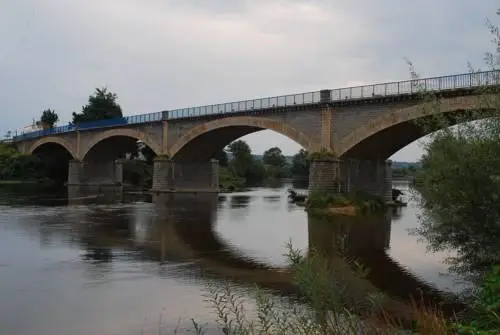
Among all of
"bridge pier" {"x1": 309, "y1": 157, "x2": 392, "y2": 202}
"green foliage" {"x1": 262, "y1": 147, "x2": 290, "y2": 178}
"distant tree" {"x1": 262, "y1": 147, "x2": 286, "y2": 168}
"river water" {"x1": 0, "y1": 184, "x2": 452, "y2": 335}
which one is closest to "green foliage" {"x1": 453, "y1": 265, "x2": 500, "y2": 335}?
"river water" {"x1": 0, "y1": 184, "x2": 452, "y2": 335}

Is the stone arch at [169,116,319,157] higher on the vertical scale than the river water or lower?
higher

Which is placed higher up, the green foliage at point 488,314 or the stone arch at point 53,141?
the stone arch at point 53,141

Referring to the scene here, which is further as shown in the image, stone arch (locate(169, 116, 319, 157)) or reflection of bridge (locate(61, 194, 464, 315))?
stone arch (locate(169, 116, 319, 157))

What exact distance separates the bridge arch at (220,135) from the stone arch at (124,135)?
408 centimetres

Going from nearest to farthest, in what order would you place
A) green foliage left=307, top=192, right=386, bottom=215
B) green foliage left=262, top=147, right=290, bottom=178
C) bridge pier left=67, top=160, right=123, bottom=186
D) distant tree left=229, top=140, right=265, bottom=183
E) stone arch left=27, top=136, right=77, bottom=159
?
green foliage left=307, top=192, right=386, bottom=215 < bridge pier left=67, top=160, right=123, bottom=186 < stone arch left=27, top=136, right=77, bottom=159 < distant tree left=229, top=140, right=265, bottom=183 < green foliage left=262, top=147, right=290, bottom=178

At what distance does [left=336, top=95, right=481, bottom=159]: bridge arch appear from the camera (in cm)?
3551

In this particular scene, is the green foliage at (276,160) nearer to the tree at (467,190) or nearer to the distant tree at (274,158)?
the distant tree at (274,158)

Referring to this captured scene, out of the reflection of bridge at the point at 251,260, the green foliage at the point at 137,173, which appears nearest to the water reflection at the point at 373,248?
the reflection of bridge at the point at 251,260

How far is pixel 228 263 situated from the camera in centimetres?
1858

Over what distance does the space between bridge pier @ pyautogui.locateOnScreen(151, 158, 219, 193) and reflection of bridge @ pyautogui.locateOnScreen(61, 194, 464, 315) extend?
2353cm

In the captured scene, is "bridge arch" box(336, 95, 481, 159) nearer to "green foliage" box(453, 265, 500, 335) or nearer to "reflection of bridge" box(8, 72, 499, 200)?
"reflection of bridge" box(8, 72, 499, 200)

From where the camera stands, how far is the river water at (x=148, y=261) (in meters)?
11.9

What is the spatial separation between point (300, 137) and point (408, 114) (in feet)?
35.1

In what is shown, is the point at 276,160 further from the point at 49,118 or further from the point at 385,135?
the point at 385,135
